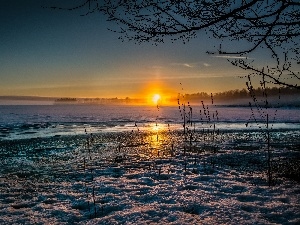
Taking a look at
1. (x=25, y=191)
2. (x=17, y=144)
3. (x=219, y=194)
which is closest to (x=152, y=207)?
(x=219, y=194)

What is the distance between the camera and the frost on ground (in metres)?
4.71

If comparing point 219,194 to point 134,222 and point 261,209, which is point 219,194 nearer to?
point 261,209

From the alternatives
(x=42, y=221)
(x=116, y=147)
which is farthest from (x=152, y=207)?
(x=116, y=147)

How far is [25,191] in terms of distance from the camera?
245 inches

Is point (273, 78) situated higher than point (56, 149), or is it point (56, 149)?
point (273, 78)

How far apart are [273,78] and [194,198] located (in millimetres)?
2555

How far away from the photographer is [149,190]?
20.0 feet

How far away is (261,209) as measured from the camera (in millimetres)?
4898

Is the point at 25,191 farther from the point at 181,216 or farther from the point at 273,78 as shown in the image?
the point at 273,78

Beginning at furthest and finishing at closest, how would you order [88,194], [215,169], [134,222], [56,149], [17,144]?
[17,144]
[56,149]
[215,169]
[88,194]
[134,222]

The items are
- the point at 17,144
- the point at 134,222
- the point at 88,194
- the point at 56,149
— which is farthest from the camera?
the point at 17,144

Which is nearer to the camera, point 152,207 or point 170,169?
point 152,207

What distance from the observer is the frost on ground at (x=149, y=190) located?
15.5ft

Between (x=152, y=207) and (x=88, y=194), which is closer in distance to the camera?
(x=152, y=207)
